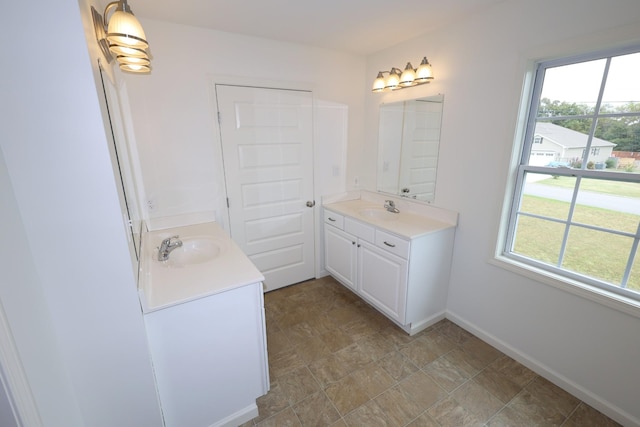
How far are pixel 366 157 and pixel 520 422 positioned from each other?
2410mm

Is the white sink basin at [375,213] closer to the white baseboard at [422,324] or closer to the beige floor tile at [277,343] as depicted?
the white baseboard at [422,324]

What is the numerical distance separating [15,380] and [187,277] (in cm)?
69

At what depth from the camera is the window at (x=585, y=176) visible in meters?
1.41

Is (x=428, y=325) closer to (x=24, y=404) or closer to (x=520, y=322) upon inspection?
(x=520, y=322)

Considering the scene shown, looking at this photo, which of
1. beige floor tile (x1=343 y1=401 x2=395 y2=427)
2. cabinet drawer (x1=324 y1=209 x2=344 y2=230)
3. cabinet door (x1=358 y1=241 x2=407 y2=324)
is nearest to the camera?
beige floor tile (x1=343 y1=401 x2=395 y2=427)

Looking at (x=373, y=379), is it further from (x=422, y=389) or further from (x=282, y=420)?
(x=282, y=420)

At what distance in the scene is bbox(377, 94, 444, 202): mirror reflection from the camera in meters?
2.30

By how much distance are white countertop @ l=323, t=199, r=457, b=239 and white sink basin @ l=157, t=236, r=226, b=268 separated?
1.21m

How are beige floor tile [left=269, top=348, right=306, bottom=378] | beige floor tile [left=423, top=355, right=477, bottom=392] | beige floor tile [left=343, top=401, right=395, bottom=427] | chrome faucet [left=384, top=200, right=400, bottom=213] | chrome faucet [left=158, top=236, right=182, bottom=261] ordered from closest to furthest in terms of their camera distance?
beige floor tile [left=343, top=401, right=395, bottom=427] < chrome faucet [left=158, top=236, right=182, bottom=261] < beige floor tile [left=423, top=355, right=477, bottom=392] < beige floor tile [left=269, top=348, right=306, bottom=378] < chrome faucet [left=384, top=200, right=400, bottom=213]

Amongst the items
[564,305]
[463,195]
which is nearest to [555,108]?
[463,195]

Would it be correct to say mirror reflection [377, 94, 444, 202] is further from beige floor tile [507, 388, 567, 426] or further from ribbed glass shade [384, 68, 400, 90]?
beige floor tile [507, 388, 567, 426]

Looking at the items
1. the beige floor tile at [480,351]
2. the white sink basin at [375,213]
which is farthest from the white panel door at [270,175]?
the beige floor tile at [480,351]

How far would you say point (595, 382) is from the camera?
1.57 m

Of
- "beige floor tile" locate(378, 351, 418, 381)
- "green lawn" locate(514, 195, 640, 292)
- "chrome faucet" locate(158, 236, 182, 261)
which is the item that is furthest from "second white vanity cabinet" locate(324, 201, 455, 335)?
"chrome faucet" locate(158, 236, 182, 261)
